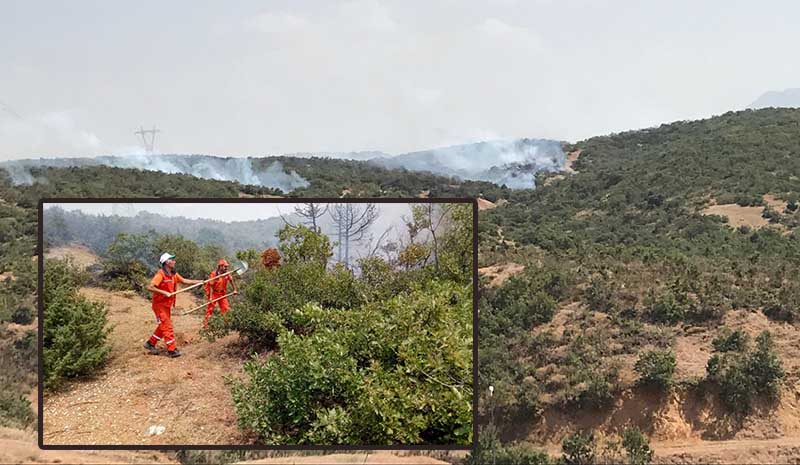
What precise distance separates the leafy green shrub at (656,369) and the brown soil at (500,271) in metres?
6.72

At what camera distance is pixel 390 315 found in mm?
5477

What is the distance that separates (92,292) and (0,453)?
2.08 metres

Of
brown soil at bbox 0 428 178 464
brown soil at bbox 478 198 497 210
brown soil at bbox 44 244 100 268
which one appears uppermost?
brown soil at bbox 44 244 100 268

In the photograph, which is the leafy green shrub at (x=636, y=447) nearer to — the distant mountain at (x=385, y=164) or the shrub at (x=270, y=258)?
the shrub at (x=270, y=258)

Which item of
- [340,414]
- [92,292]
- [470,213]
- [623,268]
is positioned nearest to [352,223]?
[470,213]

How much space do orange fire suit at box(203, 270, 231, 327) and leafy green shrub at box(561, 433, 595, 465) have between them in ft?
33.8

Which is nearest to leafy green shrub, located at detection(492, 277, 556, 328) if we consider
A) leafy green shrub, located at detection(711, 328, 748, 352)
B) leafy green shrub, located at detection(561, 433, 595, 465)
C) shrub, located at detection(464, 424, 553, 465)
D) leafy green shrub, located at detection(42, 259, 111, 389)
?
leafy green shrub, located at detection(711, 328, 748, 352)

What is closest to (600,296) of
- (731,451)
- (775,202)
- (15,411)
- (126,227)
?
(731,451)

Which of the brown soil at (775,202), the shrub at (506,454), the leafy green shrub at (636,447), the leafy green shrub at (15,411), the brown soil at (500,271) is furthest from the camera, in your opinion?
the brown soil at (775,202)

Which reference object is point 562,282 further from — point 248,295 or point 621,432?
point 248,295

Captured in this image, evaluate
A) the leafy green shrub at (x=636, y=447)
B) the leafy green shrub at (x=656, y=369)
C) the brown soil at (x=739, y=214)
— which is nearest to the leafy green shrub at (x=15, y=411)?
the leafy green shrub at (x=636, y=447)

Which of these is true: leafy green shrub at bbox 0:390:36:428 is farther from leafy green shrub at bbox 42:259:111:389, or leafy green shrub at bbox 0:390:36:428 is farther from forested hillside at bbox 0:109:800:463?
leafy green shrub at bbox 42:259:111:389

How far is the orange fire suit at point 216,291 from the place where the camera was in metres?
5.12

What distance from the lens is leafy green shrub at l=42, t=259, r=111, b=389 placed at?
4.78 metres
